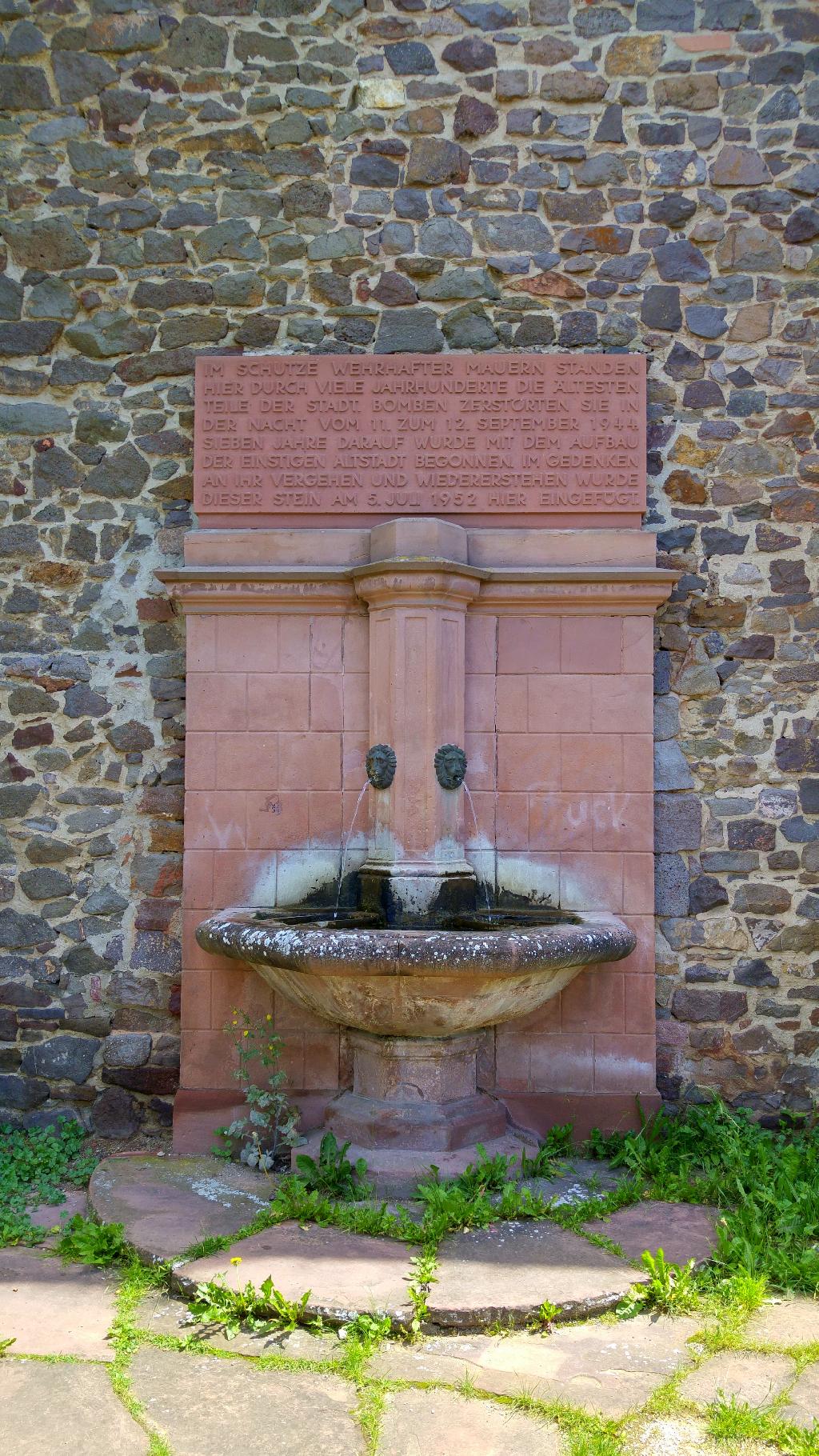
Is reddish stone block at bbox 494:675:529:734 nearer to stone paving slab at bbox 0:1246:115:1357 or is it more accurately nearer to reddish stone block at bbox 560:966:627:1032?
reddish stone block at bbox 560:966:627:1032

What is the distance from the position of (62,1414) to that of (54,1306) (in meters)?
0.62

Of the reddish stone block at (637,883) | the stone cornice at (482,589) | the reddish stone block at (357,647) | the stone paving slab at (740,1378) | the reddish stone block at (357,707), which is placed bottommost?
the stone paving slab at (740,1378)

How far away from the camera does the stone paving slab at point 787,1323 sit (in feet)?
10.1

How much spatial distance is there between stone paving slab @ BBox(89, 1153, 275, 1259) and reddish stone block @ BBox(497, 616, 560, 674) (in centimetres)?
228

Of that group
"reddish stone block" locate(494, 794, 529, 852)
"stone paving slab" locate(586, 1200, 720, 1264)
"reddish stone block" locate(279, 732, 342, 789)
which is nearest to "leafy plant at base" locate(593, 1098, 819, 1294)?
"stone paving slab" locate(586, 1200, 720, 1264)

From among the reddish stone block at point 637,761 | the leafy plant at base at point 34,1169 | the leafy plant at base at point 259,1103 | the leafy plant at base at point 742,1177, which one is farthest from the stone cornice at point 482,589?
the leafy plant at base at point 34,1169

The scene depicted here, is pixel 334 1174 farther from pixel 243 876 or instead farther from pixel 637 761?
pixel 637 761

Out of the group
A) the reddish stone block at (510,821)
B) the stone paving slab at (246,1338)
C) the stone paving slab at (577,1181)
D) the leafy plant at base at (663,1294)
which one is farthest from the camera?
the reddish stone block at (510,821)

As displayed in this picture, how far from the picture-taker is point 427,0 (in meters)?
5.14

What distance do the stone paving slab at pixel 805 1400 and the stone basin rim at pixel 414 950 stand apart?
4.80ft

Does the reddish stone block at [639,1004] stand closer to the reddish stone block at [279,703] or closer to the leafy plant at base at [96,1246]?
the reddish stone block at [279,703]

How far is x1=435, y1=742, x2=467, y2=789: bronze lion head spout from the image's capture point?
4.59 meters

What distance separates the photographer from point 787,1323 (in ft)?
10.4

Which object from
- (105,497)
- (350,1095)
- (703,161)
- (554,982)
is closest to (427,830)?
(554,982)
